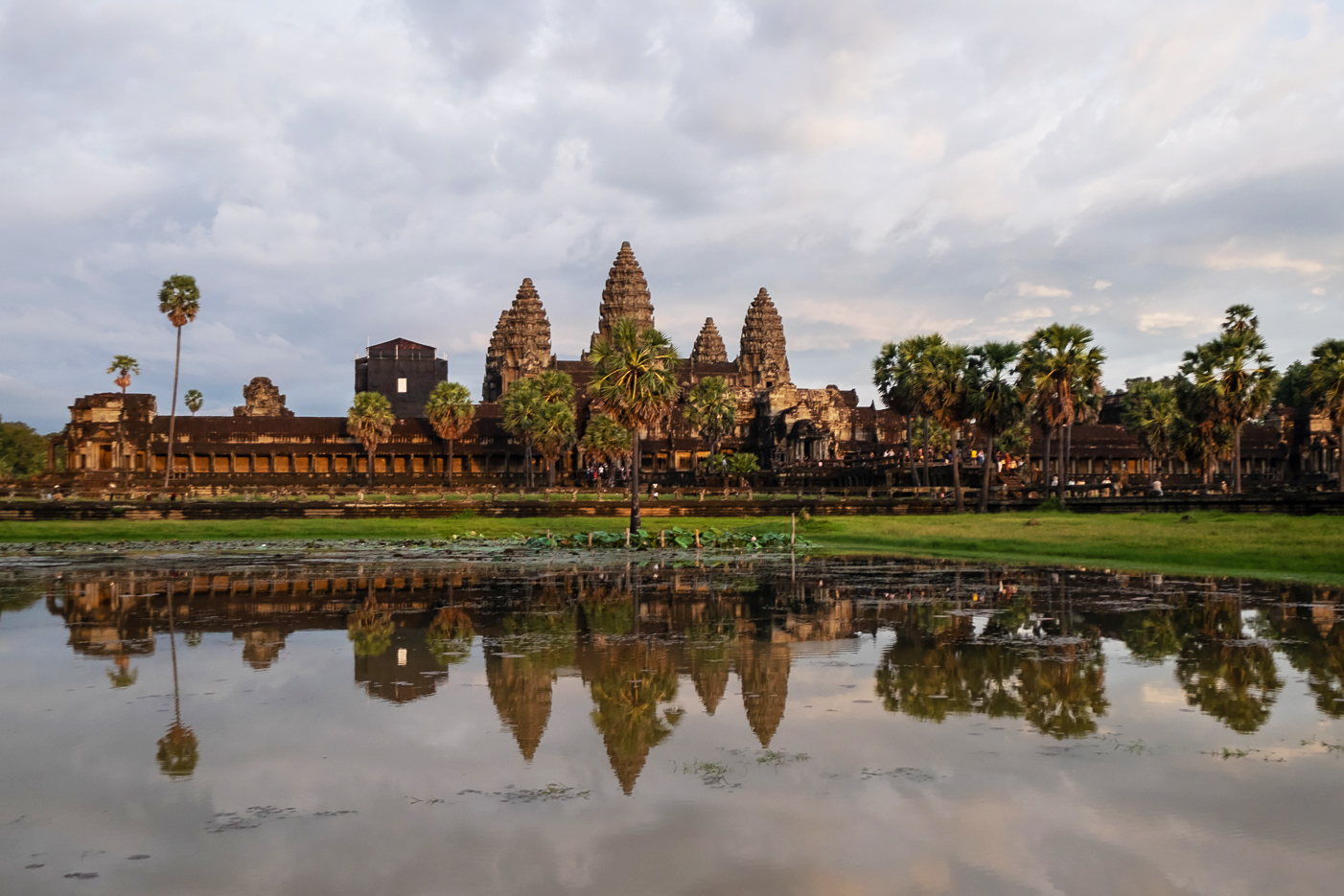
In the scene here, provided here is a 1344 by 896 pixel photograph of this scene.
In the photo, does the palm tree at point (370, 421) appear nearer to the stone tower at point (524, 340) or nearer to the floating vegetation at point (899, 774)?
the stone tower at point (524, 340)

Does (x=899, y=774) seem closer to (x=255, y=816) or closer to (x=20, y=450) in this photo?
(x=255, y=816)

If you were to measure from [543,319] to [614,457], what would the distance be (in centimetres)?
5725

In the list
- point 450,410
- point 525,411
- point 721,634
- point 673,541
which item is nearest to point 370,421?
point 450,410

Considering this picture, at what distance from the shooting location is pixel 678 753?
8102 mm

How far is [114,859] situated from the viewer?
19.6ft

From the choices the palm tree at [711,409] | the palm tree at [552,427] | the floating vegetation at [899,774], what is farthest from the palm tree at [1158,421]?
the floating vegetation at [899,774]

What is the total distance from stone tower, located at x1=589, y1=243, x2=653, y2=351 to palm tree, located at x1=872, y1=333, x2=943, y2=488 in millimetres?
60035

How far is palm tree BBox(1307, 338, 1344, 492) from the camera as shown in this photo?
48.7 meters

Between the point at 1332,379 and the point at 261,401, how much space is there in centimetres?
10757

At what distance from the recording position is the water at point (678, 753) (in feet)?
19.4

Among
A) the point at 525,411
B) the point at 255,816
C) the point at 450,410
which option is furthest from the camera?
the point at 450,410

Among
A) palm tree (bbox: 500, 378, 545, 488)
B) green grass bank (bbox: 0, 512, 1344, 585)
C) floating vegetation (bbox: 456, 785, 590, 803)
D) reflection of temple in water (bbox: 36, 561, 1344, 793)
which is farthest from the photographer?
palm tree (bbox: 500, 378, 545, 488)

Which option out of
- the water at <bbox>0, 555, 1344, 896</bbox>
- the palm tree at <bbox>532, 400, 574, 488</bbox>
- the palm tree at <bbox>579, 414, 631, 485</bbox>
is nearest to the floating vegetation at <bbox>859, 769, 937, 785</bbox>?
the water at <bbox>0, 555, 1344, 896</bbox>

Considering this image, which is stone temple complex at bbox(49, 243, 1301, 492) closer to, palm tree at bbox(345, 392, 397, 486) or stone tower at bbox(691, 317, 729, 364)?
palm tree at bbox(345, 392, 397, 486)
